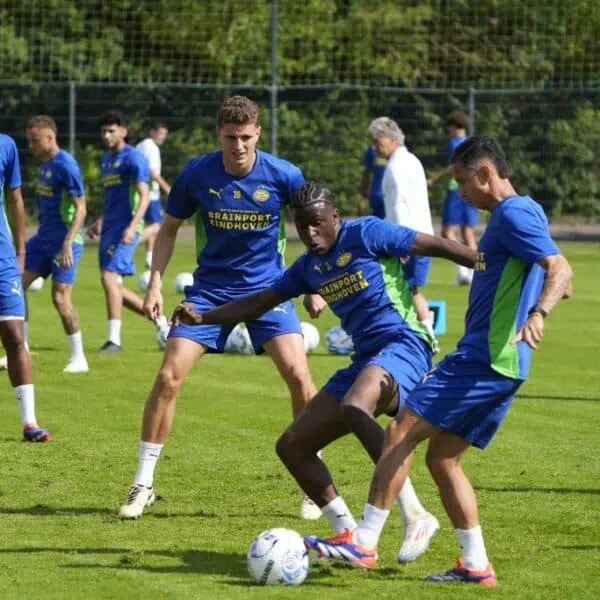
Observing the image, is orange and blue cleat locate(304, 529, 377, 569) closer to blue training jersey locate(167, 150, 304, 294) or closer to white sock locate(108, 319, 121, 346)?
blue training jersey locate(167, 150, 304, 294)

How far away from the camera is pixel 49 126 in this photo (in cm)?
1350

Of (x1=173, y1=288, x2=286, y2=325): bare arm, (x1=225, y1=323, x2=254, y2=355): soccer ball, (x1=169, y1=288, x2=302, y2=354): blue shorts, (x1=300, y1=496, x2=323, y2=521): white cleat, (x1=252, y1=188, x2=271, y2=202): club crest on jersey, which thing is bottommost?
(x1=225, y1=323, x2=254, y2=355): soccer ball

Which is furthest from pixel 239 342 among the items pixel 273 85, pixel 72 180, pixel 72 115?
pixel 72 115

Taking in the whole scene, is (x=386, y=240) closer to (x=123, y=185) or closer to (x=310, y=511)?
(x=310, y=511)

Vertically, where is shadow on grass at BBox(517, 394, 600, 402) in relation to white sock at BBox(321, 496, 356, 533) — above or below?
below

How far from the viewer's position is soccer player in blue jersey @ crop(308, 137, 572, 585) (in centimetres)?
653

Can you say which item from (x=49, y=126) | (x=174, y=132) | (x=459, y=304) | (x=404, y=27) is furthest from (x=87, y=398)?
(x=404, y=27)

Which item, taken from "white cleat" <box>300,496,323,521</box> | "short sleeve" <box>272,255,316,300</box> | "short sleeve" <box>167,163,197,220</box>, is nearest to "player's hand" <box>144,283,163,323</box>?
"short sleeve" <box>167,163,197,220</box>

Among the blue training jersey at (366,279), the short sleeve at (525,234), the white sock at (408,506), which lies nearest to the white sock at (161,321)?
the blue training jersey at (366,279)

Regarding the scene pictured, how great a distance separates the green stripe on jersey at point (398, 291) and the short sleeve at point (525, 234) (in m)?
0.99

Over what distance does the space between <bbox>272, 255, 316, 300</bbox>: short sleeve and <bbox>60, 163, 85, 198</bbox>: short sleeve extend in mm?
6687

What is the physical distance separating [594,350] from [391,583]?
902cm

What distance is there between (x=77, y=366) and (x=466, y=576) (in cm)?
768

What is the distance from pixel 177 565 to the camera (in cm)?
716
